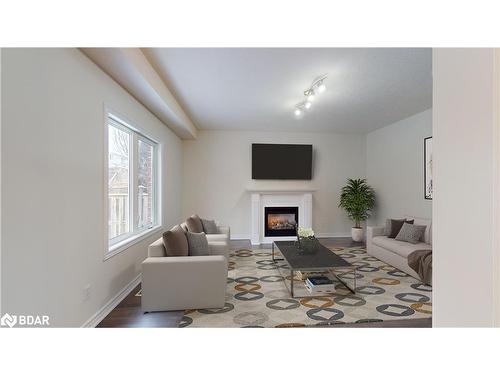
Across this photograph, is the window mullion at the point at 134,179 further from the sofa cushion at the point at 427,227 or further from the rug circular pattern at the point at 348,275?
the sofa cushion at the point at 427,227

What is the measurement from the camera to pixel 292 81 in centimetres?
337

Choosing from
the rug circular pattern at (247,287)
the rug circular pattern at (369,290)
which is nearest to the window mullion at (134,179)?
the rug circular pattern at (247,287)

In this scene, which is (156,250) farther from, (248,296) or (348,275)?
(348,275)

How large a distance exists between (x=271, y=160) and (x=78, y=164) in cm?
464

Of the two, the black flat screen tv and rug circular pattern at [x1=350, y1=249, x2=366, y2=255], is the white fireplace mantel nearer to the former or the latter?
the black flat screen tv

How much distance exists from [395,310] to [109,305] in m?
2.96

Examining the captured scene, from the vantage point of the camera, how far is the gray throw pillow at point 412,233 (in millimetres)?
4055

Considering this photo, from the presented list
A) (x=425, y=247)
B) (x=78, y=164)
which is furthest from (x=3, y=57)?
(x=425, y=247)

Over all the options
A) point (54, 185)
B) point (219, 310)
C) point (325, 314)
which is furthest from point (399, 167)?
point (54, 185)

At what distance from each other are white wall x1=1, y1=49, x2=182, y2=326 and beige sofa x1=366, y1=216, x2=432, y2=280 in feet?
12.8

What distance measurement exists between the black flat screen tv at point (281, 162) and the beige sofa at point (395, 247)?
Result: 2.25 m

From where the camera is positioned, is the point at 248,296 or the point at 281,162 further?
the point at 281,162

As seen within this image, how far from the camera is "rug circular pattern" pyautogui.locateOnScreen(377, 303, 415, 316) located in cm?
252

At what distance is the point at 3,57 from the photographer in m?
1.44
